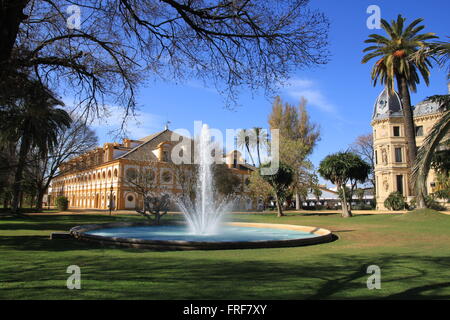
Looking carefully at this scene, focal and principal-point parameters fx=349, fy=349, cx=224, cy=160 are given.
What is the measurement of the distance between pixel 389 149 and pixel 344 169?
21.2m

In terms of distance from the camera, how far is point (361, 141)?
58.3 m

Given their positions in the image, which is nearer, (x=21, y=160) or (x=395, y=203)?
(x=21, y=160)

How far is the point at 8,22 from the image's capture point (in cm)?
590

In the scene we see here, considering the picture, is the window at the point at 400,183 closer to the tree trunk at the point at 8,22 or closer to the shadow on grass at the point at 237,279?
the shadow on grass at the point at 237,279

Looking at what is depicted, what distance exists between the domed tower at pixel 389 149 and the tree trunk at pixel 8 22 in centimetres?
4370

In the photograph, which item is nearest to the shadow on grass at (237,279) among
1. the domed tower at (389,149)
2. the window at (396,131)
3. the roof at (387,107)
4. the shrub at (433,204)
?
the shrub at (433,204)

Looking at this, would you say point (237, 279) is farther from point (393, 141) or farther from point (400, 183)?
point (393, 141)

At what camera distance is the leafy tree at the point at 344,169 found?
1073 inches

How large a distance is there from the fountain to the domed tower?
2925cm

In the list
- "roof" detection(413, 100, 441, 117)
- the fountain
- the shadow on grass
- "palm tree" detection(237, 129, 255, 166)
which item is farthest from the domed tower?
the shadow on grass

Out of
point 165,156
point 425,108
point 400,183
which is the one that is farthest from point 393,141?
point 165,156

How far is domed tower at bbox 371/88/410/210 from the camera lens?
143 ft
